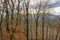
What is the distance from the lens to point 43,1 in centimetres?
1394

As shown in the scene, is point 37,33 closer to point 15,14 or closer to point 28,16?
point 28,16

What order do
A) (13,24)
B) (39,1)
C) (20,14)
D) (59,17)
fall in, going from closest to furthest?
(13,24) → (20,14) → (59,17) → (39,1)

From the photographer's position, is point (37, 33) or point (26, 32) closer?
point (26, 32)

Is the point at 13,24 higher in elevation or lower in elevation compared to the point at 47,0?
lower

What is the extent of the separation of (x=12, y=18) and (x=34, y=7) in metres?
3.24

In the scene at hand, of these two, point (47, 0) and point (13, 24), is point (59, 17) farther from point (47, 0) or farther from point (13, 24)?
point (13, 24)

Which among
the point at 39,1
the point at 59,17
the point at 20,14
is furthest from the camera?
the point at 39,1

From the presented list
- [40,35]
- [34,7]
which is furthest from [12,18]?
[40,35]

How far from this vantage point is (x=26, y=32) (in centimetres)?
1350

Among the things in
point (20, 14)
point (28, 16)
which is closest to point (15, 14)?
point (20, 14)

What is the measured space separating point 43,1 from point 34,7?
990mm

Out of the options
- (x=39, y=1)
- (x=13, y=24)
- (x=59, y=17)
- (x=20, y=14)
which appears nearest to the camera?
(x=13, y=24)

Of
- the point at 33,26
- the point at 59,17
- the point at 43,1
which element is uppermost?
the point at 43,1

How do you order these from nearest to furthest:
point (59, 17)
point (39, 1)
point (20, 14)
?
point (20, 14) → point (59, 17) → point (39, 1)
